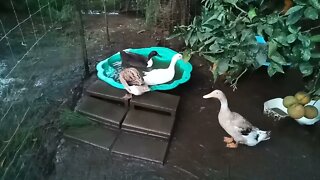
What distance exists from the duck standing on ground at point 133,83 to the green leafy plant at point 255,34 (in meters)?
0.47

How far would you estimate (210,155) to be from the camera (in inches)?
78.6

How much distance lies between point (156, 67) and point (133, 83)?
21.3 inches

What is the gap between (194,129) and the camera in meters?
2.20

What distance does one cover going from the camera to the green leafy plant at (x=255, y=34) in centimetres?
152

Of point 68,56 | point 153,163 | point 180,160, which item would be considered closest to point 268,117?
point 180,160

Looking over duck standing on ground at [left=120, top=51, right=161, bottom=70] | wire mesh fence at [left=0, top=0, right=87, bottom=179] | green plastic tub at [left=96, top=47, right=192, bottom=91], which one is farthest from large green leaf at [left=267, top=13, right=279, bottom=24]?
wire mesh fence at [left=0, top=0, right=87, bottom=179]

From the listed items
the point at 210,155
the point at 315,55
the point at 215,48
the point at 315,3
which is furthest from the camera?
the point at 210,155

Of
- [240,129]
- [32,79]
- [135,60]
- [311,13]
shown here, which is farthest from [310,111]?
[32,79]

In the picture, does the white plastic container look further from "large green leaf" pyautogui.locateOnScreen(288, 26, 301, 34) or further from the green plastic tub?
"large green leaf" pyautogui.locateOnScreen(288, 26, 301, 34)

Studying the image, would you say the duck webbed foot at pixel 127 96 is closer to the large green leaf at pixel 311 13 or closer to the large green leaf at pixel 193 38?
the large green leaf at pixel 193 38

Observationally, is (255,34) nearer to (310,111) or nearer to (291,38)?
(291,38)

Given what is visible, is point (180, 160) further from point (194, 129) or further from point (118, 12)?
point (118, 12)

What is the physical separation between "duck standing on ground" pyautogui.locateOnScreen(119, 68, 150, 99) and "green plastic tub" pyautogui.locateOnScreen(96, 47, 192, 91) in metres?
0.10

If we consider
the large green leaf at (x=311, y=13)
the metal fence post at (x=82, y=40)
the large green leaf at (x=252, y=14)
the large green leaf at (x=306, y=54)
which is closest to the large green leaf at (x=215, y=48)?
the large green leaf at (x=252, y=14)
